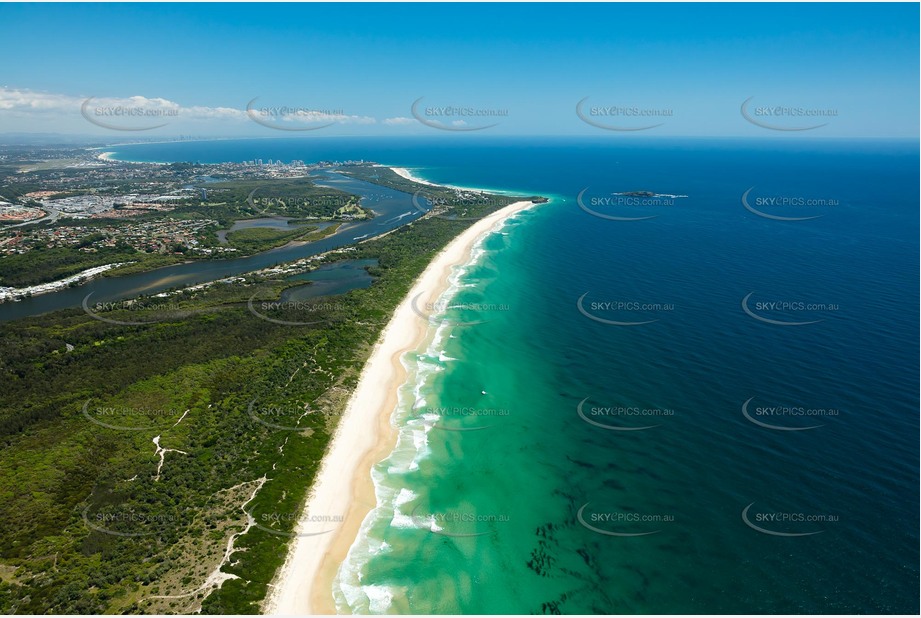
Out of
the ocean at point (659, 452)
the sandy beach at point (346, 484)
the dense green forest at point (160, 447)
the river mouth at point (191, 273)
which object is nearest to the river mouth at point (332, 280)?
the dense green forest at point (160, 447)

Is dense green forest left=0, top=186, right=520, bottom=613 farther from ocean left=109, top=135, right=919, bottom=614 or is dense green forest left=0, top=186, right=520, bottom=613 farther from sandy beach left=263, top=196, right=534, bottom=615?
ocean left=109, top=135, right=919, bottom=614

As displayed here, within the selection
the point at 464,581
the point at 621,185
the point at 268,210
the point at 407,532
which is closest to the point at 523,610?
the point at 464,581

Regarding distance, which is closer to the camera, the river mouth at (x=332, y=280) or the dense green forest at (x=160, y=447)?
the dense green forest at (x=160, y=447)

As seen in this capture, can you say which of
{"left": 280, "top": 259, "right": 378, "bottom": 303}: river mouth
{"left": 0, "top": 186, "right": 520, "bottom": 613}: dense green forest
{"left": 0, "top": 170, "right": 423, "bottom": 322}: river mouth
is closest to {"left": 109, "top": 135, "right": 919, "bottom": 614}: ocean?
{"left": 0, "top": 186, "right": 520, "bottom": 613}: dense green forest

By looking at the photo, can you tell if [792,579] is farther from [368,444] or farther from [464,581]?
[368,444]

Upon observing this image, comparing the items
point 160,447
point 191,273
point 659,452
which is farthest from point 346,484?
point 191,273

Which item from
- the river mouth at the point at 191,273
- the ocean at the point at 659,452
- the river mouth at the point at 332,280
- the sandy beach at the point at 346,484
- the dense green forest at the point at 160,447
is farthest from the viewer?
the river mouth at the point at 332,280

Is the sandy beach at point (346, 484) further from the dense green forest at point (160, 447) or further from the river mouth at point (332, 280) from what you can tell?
the river mouth at point (332, 280)
